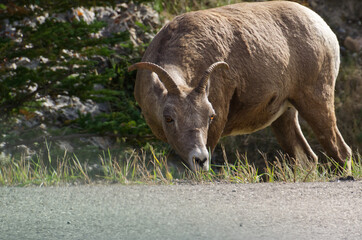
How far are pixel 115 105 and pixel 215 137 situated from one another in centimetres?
414

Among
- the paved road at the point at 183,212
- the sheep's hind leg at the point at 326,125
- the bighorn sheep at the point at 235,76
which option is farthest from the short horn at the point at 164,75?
the sheep's hind leg at the point at 326,125

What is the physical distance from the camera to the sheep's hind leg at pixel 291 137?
760 centimetres

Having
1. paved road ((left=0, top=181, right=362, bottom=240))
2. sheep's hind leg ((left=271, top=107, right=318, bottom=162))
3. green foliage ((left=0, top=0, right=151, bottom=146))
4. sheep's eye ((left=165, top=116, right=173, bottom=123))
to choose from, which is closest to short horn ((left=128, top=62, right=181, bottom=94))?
sheep's eye ((left=165, top=116, right=173, bottom=123))

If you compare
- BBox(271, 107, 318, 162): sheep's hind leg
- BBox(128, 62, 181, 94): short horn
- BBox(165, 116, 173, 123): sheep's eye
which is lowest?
BBox(271, 107, 318, 162): sheep's hind leg

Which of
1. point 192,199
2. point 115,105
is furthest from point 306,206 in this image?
point 115,105

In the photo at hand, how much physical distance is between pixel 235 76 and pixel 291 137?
1.72 meters

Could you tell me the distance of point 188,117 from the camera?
5.51m

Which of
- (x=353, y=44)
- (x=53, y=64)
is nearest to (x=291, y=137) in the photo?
(x=53, y=64)

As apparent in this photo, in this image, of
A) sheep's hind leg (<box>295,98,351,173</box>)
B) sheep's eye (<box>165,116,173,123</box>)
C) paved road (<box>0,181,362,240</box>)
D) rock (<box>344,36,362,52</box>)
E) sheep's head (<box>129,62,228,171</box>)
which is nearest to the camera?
paved road (<box>0,181,362,240</box>)

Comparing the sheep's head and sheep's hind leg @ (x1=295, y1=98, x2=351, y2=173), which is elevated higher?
the sheep's head

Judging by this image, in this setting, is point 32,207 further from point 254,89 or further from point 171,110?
point 254,89

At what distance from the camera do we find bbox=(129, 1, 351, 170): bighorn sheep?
18.5 ft

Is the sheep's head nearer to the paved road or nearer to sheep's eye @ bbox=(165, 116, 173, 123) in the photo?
sheep's eye @ bbox=(165, 116, 173, 123)

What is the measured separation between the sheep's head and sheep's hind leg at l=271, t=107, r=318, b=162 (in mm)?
2176
